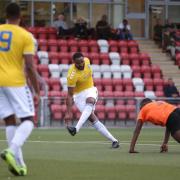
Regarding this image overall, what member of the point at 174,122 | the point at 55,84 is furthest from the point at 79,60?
the point at 55,84

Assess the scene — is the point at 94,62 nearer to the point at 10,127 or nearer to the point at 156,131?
the point at 156,131

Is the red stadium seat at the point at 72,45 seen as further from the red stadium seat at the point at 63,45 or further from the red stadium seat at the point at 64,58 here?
the red stadium seat at the point at 64,58

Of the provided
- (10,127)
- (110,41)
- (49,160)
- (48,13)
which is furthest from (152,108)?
(48,13)

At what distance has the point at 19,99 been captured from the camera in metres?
11.1

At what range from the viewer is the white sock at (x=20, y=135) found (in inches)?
437

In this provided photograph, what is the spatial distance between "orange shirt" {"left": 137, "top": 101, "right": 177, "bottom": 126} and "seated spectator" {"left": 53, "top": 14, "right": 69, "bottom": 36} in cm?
1913

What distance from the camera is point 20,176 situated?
443 inches

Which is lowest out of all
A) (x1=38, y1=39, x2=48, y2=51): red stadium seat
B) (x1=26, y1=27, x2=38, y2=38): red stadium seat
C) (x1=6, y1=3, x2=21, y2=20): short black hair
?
(x1=38, y1=39, x2=48, y2=51): red stadium seat

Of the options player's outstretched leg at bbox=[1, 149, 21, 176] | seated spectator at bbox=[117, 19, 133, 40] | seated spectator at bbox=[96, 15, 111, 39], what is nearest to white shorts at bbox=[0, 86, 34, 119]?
player's outstretched leg at bbox=[1, 149, 21, 176]

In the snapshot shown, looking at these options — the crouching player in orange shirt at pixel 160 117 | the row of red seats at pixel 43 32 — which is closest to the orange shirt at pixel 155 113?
the crouching player in orange shirt at pixel 160 117

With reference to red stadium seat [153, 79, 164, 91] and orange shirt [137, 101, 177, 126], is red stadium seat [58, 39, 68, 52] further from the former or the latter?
orange shirt [137, 101, 177, 126]

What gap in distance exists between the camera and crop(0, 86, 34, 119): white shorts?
1114 centimetres

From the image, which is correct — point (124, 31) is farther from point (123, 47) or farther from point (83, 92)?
point (83, 92)

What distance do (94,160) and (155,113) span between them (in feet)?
6.22
